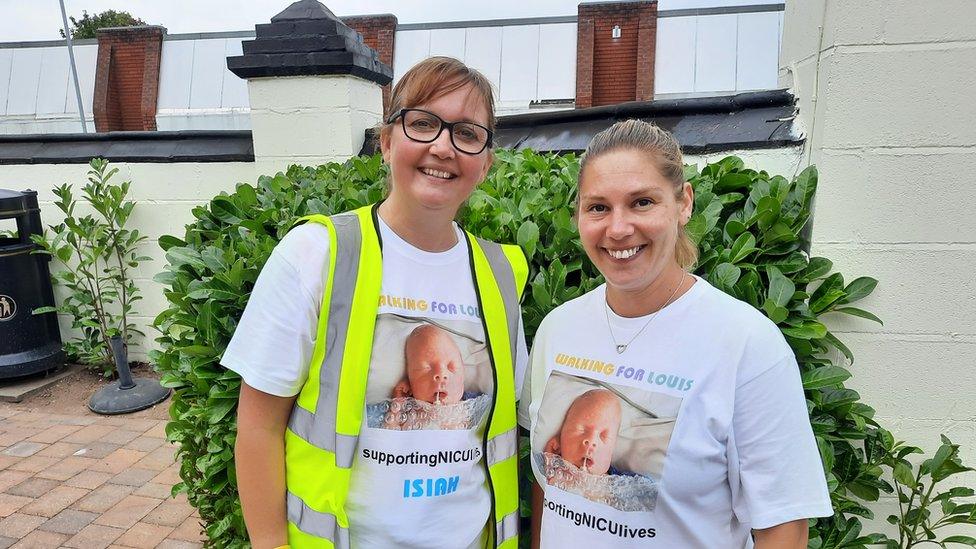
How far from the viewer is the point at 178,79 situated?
16.6m

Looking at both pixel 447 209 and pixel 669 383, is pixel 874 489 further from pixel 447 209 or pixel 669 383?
pixel 447 209

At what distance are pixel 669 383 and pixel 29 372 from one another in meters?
5.77

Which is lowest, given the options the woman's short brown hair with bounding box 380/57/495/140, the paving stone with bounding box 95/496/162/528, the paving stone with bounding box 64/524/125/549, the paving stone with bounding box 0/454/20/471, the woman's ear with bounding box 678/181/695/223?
the paving stone with bounding box 64/524/125/549

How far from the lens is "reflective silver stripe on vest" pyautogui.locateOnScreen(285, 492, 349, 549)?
1.28 metres

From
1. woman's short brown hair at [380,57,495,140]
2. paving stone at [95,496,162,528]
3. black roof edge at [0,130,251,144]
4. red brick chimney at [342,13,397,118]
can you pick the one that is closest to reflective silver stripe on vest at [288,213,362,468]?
woman's short brown hair at [380,57,495,140]

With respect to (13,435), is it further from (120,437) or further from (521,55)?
(521,55)

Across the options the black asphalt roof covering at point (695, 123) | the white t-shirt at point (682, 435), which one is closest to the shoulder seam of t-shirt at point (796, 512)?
the white t-shirt at point (682, 435)

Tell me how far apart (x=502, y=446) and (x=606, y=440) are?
320 millimetres

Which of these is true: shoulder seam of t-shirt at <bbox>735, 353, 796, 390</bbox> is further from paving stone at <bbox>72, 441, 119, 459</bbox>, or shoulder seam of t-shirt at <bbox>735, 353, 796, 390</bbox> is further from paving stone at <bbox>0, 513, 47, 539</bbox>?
paving stone at <bbox>72, 441, 119, 459</bbox>

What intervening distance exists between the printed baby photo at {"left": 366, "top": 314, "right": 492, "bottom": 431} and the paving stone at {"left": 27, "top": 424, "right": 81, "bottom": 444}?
4.07 m

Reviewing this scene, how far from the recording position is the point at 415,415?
1.33 metres

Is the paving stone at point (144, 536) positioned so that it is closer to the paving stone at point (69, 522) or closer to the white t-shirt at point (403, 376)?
the paving stone at point (69, 522)

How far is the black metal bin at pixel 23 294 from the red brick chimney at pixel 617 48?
1288cm

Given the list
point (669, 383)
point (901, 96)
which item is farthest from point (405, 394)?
point (901, 96)
